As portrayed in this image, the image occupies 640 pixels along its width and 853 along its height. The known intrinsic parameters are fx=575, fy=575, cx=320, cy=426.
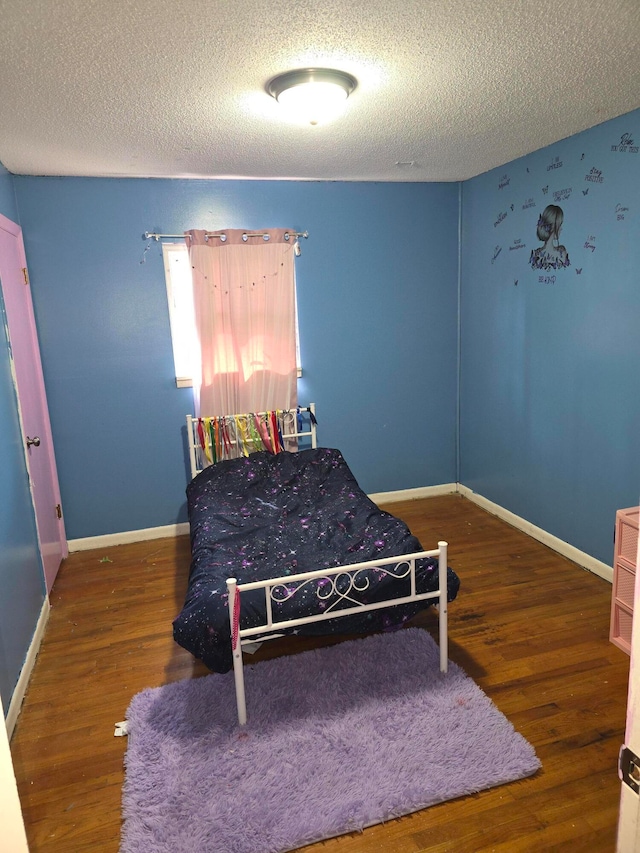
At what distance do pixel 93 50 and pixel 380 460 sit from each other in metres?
3.46

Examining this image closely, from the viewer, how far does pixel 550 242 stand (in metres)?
3.61

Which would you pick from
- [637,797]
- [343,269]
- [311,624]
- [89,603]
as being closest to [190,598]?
[311,624]

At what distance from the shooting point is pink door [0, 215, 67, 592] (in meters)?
3.26

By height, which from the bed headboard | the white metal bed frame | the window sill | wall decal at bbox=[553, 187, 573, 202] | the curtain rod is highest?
wall decal at bbox=[553, 187, 573, 202]

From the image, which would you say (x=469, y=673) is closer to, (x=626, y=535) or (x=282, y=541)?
(x=626, y=535)

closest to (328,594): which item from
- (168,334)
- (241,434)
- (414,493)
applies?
(241,434)

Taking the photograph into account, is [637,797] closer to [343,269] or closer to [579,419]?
[579,419]

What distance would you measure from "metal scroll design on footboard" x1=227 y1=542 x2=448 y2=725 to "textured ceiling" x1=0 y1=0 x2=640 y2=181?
6.24 ft

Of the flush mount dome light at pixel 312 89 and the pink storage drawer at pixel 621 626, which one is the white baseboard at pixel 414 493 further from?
the flush mount dome light at pixel 312 89

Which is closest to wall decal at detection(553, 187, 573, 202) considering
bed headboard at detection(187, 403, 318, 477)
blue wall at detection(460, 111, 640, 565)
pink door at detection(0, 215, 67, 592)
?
blue wall at detection(460, 111, 640, 565)

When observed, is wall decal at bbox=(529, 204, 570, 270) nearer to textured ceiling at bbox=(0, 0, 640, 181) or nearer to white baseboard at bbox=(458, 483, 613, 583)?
textured ceiling at bbox=(0, 0, 640, 181)

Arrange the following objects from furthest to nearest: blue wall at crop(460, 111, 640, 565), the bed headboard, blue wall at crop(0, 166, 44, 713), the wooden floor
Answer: the bed headboard < blue wall at crop(460, 111, 640, 565) < blue wall at crop(0, 166, 44, 713) < the wooden floor

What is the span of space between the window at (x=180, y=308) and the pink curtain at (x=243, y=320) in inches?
4.3

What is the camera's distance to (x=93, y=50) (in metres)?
1.95
